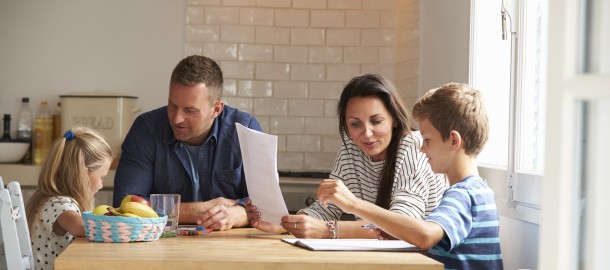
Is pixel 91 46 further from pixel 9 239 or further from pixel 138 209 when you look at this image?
pixel 138 209

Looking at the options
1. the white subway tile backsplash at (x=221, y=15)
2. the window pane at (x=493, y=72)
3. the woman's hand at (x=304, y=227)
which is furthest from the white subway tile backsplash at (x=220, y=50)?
the woman's hand at (x=304, y=227)

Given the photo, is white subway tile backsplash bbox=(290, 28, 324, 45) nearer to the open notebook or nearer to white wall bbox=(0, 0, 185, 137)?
white wall bbox=(0, 0, 185, 137)

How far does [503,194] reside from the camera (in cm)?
339

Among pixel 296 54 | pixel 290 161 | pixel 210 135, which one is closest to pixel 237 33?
pixel 296 54

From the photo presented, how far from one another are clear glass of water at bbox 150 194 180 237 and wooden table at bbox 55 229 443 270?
0.24 meters

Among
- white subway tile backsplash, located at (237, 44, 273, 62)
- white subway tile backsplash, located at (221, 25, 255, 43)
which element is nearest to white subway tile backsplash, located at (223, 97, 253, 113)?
white subway tile backsplash, located at (237, 44, 273, 62)

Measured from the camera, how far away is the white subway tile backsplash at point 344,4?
559cm

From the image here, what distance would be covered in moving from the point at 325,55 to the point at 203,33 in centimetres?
77

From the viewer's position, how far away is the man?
3391 mm

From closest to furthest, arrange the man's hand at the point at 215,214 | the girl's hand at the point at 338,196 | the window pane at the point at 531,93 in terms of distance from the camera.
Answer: the girl's hand at the point at 338,196 → the man's hand at the point at 215,214 → the window pane at the point at 531,93

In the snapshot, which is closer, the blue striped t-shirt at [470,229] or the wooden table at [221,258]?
the wooden table at [221,258]

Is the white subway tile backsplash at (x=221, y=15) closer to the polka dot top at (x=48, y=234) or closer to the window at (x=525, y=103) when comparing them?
the window at (x=525, y=103)

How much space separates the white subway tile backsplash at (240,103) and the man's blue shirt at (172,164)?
77.9 inches

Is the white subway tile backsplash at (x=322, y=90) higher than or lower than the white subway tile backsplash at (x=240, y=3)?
lower
